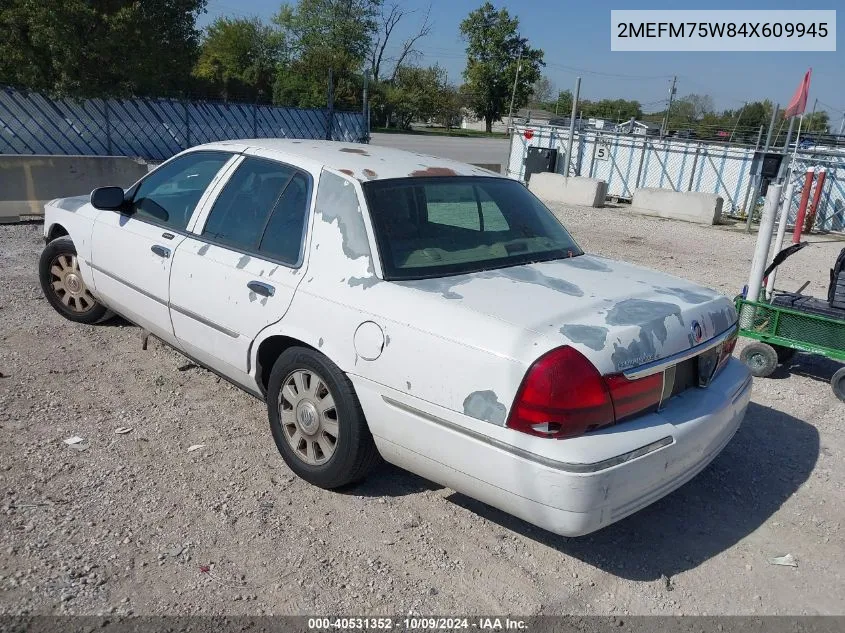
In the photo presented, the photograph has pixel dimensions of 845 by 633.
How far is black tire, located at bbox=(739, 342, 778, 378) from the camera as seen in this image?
5.54 metres

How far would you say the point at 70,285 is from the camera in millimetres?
5418

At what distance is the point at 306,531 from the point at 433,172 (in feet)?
6.55

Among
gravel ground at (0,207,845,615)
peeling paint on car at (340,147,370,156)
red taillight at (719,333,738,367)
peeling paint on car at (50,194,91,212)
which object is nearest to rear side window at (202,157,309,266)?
peeling paint on car at (340,147,370,156)

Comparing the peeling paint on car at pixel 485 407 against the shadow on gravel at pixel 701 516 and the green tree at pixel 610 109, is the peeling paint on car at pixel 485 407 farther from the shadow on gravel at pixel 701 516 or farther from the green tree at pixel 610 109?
the green tree at pixel 610 109

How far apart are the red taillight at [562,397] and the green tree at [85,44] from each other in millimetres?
19067

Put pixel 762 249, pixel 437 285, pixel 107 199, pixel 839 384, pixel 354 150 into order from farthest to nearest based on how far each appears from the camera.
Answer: pixel 762 249
pixel 839 384
pixel 107 199
pixel 354 150
pixel 437 285

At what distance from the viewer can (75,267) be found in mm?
5270

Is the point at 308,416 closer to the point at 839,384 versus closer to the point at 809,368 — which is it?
the point at 839,384

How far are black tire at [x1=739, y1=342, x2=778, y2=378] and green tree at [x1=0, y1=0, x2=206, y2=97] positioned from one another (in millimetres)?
18101

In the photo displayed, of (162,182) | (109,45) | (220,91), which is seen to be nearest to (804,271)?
(162,182)

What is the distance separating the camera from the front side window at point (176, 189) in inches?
166

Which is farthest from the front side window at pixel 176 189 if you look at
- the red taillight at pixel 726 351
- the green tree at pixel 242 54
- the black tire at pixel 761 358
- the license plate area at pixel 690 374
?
the green tree at pixel 242 54

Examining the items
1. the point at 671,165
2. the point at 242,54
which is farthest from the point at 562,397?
the point at 242,54

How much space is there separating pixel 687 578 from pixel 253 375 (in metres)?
2.31
